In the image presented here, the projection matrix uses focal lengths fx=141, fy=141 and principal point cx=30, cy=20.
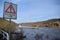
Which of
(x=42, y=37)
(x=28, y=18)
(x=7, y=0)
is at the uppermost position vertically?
(x=7, y=0)

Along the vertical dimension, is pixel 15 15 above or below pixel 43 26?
above

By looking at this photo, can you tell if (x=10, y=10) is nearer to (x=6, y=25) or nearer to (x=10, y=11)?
(x=10, y=11)

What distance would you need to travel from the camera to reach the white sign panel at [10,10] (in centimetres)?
304

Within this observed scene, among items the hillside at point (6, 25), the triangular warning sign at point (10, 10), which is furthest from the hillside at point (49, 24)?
the triangular warning sign at point (10, 10)

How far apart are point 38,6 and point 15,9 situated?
511mm

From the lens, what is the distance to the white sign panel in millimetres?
3035

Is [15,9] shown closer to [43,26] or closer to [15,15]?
[15,15]

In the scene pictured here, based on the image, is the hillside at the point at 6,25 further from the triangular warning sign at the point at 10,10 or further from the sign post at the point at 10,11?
the triangular warning sign at the point at 10,10

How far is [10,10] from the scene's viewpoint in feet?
10.1

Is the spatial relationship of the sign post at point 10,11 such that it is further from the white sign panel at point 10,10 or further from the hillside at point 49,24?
the hillside at point 49,24

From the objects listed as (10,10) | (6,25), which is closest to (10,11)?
(10,10)

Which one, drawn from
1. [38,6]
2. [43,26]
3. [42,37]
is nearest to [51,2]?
[38,6]

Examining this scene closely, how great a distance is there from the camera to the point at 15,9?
3115 millimetres

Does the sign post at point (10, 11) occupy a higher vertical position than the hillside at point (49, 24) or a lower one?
higher
